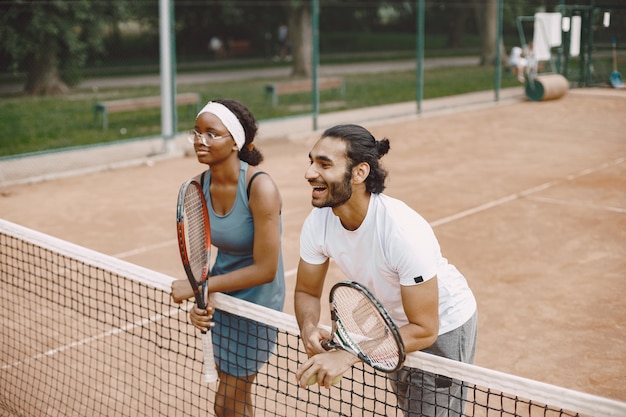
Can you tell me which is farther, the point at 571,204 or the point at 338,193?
the point at 571,204

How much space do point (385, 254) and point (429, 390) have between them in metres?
0.66

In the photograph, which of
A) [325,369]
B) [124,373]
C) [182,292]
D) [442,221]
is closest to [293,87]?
[442,221]

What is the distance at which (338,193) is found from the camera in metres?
3.14

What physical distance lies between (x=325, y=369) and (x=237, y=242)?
1.21 metres

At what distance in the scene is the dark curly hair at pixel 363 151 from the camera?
125 inches

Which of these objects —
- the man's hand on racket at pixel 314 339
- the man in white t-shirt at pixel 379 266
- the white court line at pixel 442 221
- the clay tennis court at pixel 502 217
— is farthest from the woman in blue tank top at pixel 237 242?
the clay tennis court at pixel 502 217


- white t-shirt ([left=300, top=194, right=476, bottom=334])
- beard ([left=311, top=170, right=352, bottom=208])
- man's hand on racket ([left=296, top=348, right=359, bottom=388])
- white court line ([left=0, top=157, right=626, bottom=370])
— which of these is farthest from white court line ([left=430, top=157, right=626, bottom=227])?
man's hand on racket ([left=296, top=348, right=359, bottom=388])

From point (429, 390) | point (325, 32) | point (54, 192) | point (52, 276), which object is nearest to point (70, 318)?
point (52, 276)

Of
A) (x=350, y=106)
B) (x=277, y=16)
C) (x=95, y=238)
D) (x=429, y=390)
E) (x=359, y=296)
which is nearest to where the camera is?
(x=359, y=296)

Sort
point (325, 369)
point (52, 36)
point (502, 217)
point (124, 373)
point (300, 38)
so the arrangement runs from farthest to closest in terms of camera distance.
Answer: point (300, 38) < point (52, 36) < point (502, 217) < point (124, 373) < point (325, 369)

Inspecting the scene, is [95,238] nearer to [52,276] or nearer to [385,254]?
[52,276]

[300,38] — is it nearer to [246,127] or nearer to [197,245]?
[246,127]

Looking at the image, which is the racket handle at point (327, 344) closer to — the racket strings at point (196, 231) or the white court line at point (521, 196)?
the racket strings at point (196, 231)

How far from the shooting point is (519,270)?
25.8 ft
